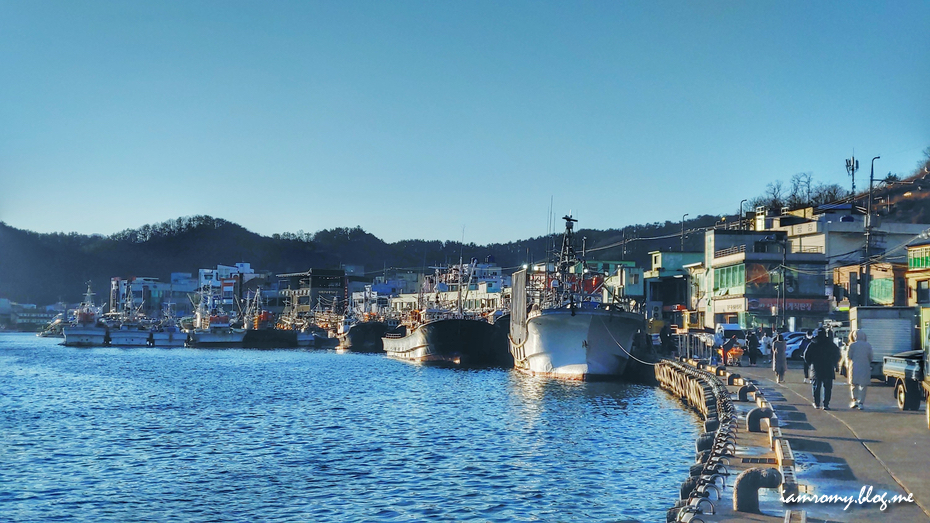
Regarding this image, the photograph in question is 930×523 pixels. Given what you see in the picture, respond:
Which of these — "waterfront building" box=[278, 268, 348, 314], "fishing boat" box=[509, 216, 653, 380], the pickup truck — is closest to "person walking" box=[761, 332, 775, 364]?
"fishing boat" box=[509, 216, 653, 380]

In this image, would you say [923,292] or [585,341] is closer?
[923,292]

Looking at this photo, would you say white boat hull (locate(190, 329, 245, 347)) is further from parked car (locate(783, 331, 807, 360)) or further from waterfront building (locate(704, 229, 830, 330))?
parked car (locate(783, 331, 807, 360))

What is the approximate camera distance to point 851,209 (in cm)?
7856

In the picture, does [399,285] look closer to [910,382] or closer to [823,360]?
[823,360]

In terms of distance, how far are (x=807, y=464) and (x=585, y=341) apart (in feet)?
121

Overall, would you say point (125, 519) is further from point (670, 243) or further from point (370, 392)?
point (670, 243)

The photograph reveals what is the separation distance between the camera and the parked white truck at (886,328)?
3378 centimetres

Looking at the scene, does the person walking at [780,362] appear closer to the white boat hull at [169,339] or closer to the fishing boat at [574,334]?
the fishing boat at [574,334]

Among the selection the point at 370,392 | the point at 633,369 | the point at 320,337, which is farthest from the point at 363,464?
the point at 320,337

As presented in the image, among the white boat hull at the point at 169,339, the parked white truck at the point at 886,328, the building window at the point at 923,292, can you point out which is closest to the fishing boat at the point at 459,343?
the building window at the point at 923,292

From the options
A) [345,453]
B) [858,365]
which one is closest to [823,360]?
[858,365]

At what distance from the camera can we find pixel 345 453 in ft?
88.9

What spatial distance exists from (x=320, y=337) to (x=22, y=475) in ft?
391

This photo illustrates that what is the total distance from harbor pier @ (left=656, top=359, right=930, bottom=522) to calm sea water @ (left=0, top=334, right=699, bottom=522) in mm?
2482
